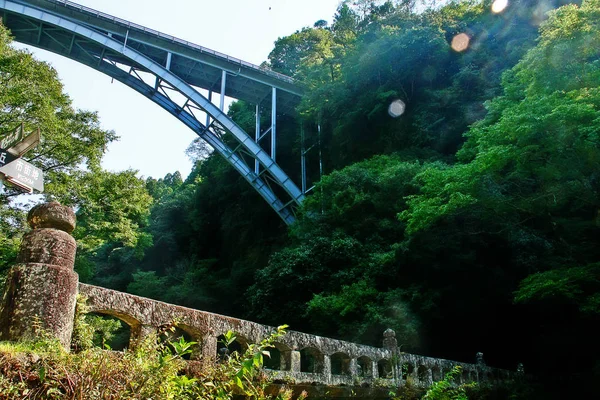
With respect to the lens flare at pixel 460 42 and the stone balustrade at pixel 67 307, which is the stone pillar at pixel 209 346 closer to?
the stone balustrade at pixel 67 307

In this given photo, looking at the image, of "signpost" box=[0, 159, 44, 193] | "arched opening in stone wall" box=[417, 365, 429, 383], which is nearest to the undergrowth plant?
"signpost" box=[0, 159, 44, 193]

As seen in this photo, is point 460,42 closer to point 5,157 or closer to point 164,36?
point 164,36

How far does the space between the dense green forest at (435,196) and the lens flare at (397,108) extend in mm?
200

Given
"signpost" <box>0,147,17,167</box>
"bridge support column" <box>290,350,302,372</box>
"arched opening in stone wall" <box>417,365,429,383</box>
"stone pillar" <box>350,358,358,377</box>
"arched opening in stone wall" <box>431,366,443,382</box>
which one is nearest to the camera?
"signpost" <box>0,147,17,167</box>

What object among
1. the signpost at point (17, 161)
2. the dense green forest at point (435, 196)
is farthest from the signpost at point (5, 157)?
the dense green forest at point (435, 196)

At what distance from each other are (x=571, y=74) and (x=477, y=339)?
327 inches

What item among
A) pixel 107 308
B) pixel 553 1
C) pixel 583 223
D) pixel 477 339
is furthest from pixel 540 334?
pixel 553 1

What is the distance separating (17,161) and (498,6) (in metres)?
23.0

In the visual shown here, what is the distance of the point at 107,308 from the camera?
10.5 feet

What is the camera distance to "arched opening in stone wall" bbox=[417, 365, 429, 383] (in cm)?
763

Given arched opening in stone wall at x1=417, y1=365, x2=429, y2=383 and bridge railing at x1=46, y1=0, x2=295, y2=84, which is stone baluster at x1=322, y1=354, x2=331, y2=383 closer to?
arched opening in stone wall at x1=417, y1=365, x2=429, y2=383

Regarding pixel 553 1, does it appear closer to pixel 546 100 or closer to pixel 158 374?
pixel 546 100

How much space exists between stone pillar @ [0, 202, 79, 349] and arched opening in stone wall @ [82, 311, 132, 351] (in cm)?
32

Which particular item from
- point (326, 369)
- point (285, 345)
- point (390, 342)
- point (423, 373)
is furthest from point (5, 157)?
point (423, 373)
